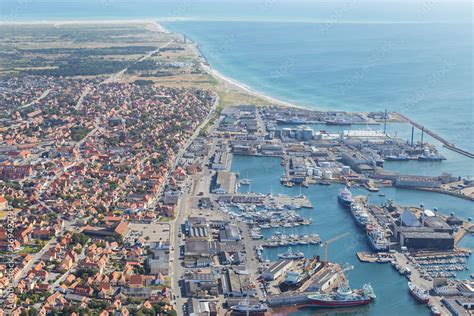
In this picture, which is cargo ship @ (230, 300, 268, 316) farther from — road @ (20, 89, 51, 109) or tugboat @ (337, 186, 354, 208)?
road @ (20, 89, 51, 109)

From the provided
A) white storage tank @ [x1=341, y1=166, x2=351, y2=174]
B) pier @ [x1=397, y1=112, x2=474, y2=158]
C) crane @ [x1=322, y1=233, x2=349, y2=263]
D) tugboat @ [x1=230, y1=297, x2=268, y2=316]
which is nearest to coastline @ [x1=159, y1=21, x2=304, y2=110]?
pier @ [x1=397, y1=112, x2=474, y2=158]

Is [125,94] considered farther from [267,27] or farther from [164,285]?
[267,27]

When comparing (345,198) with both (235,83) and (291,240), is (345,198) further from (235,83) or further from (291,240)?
(235,83)

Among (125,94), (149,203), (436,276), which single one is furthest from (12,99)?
(436,276)

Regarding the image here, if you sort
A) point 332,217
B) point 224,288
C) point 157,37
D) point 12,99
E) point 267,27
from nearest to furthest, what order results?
point 224,288
point 332,217
point 12,99
point 157,37
point 267,27

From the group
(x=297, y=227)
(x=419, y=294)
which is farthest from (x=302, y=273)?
(x=297, y=227)

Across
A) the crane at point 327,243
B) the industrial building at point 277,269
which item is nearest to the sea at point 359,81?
the crane at point 327,243
